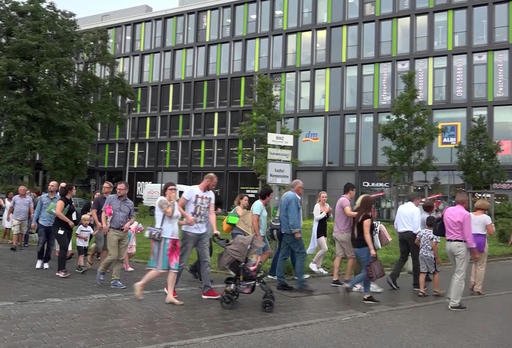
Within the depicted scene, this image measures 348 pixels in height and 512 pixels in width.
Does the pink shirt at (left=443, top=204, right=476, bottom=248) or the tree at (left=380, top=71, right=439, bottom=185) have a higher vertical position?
the tree at (left=380, top=71, right=439, bottom=185)

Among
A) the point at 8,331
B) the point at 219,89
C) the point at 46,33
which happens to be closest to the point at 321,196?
the point at 8,331

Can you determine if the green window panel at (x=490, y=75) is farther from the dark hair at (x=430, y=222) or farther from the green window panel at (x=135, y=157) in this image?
the green window panel at (x=135, y=157)

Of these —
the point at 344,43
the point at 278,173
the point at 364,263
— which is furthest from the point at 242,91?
the point at 364,263

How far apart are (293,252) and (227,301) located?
1.94 m

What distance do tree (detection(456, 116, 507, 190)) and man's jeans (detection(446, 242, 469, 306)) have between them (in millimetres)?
26388

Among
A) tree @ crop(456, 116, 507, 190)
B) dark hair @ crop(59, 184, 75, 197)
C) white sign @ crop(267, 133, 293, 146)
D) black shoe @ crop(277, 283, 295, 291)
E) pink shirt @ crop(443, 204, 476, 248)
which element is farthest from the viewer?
tree @ crop(456, 116, 507, 190)

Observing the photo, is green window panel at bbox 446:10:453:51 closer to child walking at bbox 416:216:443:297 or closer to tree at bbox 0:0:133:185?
tree at bbox 0:0:133:185

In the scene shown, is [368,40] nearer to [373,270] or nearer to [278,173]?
[278,173]

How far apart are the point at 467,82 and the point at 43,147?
28.8 m

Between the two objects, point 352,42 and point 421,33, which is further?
point 352,42

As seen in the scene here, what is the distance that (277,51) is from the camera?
4762 cm

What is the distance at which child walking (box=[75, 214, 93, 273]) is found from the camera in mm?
11117

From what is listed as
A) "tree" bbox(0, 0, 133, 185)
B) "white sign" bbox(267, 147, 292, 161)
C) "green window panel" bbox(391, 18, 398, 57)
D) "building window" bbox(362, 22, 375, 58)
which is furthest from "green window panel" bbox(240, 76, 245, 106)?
"white sign" bbox(267, 147, 292, 161)

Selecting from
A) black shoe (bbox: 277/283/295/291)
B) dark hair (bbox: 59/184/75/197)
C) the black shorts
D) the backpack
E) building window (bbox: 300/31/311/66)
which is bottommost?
black shoe (bbox: 277/283/295/291)
